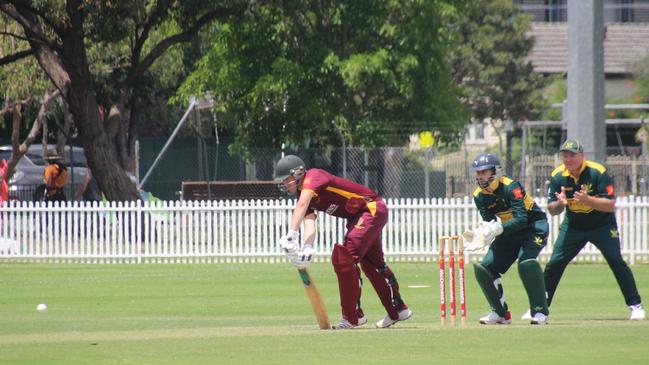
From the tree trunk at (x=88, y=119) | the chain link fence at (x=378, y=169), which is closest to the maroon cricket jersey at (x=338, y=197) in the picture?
the chain link fence at (x=378, y=169)

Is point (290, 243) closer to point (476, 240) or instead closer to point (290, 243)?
point (290, 243)

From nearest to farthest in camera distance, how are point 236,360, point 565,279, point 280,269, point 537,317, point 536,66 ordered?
1. point 236,360
2. point 537,317
3. point 565,279
4. point 280,269
5. point 536,66

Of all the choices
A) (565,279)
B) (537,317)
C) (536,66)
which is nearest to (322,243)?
(565,279)

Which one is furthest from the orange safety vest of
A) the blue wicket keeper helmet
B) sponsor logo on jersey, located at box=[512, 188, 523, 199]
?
sponsor logo on jersey, located at box=[512, 188, 523, 199]

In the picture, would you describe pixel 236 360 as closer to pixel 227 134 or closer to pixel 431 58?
pixel 431 58

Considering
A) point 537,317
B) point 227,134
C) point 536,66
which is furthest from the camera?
point 536,66

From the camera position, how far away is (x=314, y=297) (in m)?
12.3

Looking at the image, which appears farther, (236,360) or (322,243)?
(322,243)

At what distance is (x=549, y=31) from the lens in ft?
218

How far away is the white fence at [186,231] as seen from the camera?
2464cm

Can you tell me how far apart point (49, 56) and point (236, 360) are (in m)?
19.9

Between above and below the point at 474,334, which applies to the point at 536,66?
above

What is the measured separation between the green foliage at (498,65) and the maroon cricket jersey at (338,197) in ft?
136

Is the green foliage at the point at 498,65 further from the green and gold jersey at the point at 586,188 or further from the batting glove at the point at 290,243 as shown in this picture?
the batting glove at the point at 290,243
